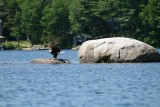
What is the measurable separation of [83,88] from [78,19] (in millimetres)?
106921

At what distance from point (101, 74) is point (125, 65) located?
915 centimetres

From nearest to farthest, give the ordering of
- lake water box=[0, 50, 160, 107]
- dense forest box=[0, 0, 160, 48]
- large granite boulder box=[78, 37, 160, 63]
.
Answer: lake water box=[0, 50, 160, 107], large granite boulder box=[78, 37, 160, 63], dense forest box=[0, 0, 160, 48]

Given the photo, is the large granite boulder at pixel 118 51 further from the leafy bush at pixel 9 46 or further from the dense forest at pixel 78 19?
the leafy bush at pixel 9 46

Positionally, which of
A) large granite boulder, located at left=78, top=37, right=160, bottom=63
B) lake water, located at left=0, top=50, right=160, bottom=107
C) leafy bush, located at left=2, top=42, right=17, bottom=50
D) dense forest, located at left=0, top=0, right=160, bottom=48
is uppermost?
dense forest, located at left=0, top=0, right=160, bottom=48

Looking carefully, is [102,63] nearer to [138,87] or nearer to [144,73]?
[144,73]

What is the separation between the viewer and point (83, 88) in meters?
32.1

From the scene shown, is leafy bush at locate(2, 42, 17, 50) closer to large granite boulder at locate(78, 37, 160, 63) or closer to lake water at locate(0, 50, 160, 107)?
large granite boulder at locate(78, 37, 160, 63)

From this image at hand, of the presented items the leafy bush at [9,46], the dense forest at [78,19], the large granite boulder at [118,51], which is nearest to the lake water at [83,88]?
the large granite boulder at [118,51]

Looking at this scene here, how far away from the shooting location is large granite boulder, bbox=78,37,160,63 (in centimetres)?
5338

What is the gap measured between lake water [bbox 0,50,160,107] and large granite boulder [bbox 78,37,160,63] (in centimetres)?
595

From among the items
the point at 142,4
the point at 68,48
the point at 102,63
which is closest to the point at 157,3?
the point at 142,4

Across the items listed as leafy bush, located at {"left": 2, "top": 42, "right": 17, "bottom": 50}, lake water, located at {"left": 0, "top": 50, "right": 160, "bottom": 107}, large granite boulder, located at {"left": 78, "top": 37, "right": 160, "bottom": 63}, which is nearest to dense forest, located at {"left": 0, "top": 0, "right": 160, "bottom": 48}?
leafy bush, located at {"left": 2, "top": 42, "right": 17, "bottom": 50}

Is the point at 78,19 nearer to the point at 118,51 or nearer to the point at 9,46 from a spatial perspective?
the point at 9,46

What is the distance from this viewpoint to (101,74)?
42875mm
